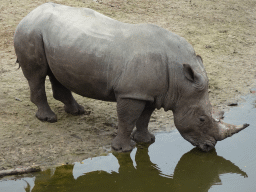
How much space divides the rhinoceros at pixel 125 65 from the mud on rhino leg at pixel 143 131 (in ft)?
0.58

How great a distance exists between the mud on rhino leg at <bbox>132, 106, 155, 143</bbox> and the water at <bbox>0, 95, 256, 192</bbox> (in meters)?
0.13

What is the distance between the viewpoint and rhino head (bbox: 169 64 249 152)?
4.71 meters

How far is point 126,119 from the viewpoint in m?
4.88

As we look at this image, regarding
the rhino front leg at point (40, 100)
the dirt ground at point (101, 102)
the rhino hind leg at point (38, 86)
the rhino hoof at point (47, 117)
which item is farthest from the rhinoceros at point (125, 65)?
the rhino hoof at point (47, 117)

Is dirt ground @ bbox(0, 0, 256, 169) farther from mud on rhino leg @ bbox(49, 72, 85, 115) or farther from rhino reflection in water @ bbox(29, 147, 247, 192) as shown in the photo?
rhino reflection in water @ bbox(29, 147, 247, 192)

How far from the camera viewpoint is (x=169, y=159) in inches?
199

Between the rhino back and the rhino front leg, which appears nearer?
the rhino back

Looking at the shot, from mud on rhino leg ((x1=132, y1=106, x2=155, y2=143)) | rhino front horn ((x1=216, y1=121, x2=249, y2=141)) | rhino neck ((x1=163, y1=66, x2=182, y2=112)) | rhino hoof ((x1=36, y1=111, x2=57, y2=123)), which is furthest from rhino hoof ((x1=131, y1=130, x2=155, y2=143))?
rhino hoof ((x1=36, y1=111, x2=57, y2=123))

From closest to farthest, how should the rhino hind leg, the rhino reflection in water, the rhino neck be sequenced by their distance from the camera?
the rhino reflection in water, the rhino neck, the rhino hind leg

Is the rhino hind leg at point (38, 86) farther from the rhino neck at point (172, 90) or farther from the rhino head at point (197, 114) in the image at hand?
the rhino head at point (197, 114)

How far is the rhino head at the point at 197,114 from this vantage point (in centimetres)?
471

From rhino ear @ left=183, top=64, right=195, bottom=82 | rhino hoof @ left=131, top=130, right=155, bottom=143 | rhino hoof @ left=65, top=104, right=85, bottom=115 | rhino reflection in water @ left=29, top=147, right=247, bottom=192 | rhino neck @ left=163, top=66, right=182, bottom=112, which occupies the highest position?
rhino ear @ left=183, top=64, right=195, bottom=82

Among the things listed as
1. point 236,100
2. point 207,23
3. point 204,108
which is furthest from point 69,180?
point 207,23

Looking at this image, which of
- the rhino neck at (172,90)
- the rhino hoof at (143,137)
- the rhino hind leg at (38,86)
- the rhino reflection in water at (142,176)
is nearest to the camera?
the rhino reflection in water at (142,176)
